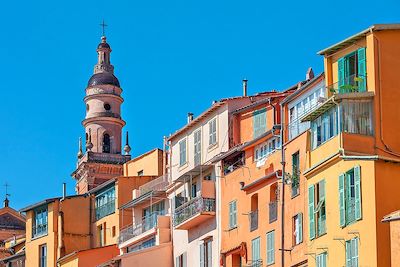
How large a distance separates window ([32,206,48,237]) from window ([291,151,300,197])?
3976cm

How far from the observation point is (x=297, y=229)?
6744cm

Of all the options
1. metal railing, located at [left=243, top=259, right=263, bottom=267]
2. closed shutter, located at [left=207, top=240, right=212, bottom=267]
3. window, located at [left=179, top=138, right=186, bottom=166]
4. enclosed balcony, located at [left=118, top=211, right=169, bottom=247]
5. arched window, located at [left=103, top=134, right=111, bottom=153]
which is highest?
arched window, located at [left=103, top=134, right=111, bottom=153]

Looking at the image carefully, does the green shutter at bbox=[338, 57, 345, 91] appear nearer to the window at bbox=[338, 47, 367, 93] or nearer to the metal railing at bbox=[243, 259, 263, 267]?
the window at bbox=[338, 47, 367, 93]

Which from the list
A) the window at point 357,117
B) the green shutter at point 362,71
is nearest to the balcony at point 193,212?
the green shutter at point 362,71

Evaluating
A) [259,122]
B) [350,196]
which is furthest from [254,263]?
[350,196]

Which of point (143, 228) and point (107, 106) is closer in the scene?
point (143, 228)

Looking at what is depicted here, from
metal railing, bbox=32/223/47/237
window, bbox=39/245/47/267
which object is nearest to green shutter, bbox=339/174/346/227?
window, bbox=39/245/47/267

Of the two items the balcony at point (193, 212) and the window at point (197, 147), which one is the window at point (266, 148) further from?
the window at point (197, 147)

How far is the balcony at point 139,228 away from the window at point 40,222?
11.7m

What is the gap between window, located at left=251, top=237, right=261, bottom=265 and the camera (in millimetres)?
72188

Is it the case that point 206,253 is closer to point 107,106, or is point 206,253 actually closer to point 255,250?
point 255,250

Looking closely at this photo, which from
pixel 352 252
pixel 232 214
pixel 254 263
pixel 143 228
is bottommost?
pixel 352 252

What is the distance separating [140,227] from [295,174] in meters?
25.5

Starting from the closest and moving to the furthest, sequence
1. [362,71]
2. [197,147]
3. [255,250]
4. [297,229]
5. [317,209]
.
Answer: [362,71] < [317,209] < [297,229] < [255,250] < [197,147]
